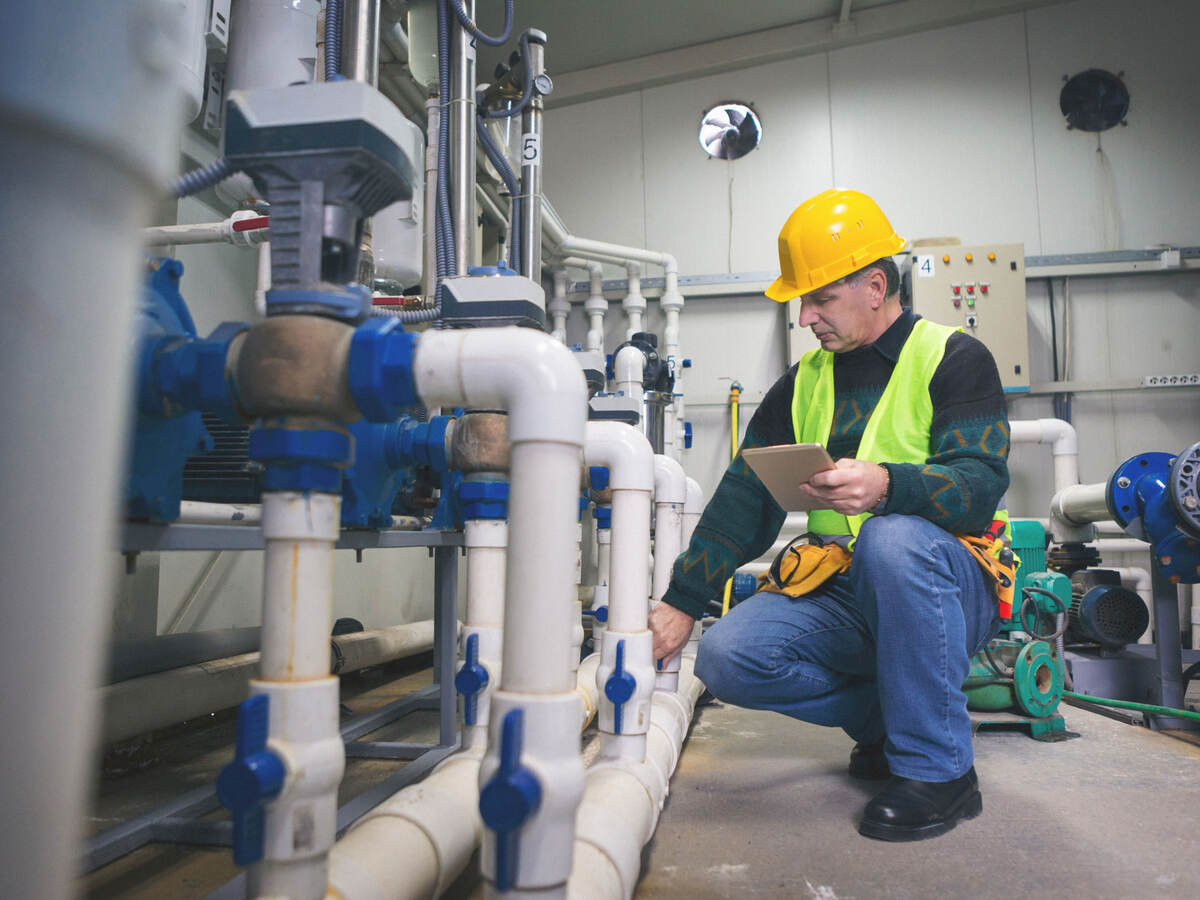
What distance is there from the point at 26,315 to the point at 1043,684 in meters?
2.15

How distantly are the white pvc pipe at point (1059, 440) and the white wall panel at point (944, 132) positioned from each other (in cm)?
96

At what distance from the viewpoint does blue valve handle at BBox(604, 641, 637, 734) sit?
3.62 ft

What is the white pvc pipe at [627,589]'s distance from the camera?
1.12 m

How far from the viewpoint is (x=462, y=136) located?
65.7 inches

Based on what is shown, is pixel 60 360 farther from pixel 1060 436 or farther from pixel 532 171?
pixel 1060 436

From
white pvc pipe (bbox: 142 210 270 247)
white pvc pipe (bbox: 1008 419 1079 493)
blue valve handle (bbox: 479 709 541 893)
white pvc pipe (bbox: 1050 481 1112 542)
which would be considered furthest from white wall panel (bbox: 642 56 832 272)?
blue valve handle (bbox: 479 709 541 893)

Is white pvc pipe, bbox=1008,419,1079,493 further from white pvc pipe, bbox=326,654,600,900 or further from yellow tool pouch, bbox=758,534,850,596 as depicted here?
white pvc pipe, bbox=326,654,600,900

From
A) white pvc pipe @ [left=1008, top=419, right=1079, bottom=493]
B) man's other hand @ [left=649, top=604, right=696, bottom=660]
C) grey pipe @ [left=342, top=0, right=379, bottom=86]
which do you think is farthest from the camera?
white pvc pipe @ [left=1008, top=419, right=1079, bottom=493]

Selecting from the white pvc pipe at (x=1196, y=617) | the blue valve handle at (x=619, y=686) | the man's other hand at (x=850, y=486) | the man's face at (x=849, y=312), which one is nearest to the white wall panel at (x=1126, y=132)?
the white pvc pipe at (x=1196, y=617)

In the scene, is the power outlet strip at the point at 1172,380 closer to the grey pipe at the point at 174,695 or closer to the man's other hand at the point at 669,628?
the man's other hand at the point at 669,628

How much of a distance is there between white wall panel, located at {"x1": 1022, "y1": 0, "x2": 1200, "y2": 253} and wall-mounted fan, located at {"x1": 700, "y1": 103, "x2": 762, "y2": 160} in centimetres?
130

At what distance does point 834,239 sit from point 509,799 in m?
1.22

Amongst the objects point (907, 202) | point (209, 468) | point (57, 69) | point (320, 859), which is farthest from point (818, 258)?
point (907, 202)

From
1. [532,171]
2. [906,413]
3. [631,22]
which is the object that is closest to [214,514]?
[906,413]
